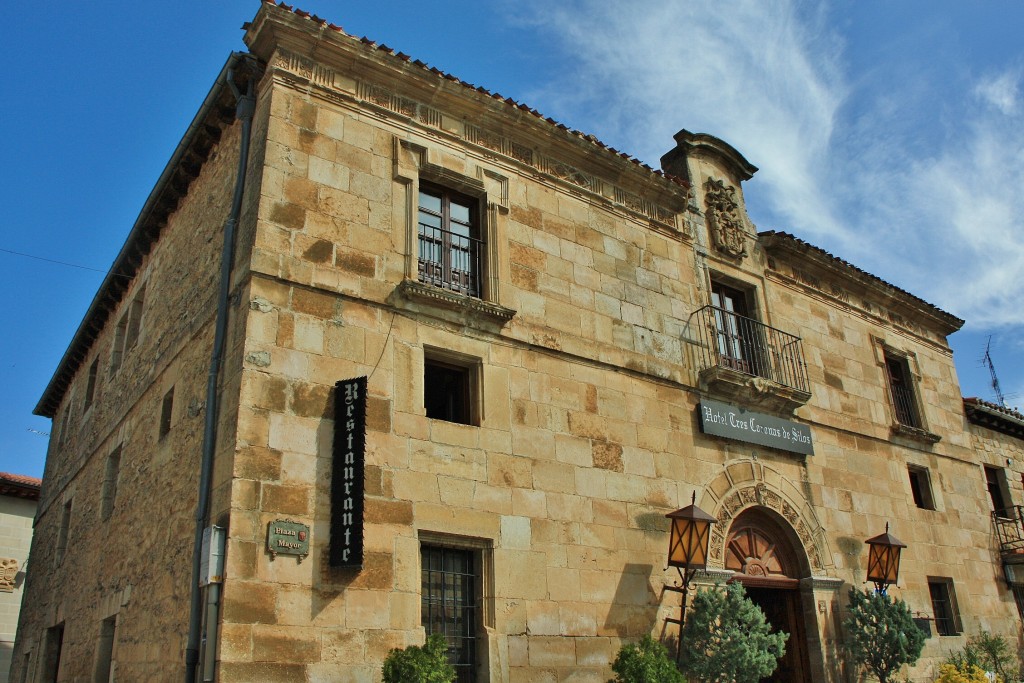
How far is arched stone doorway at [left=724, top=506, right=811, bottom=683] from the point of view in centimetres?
1145

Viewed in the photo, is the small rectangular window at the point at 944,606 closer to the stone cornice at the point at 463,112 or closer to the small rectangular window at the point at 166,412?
the stone cornice at the point at 463,112

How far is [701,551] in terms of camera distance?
32.5ft

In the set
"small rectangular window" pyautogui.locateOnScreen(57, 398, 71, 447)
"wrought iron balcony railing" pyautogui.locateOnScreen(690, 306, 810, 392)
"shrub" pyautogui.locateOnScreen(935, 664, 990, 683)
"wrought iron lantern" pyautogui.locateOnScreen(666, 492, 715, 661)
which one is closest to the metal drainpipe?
"wrought iron lantern" pyautogui.locateOnScreen(666, 492, 715, 661)

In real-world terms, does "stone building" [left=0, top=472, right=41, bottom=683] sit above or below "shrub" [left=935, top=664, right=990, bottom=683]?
above

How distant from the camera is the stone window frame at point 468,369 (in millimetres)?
9453

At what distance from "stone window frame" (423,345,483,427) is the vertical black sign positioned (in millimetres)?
1223

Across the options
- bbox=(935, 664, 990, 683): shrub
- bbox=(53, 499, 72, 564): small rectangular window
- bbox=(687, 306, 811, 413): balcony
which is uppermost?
bbox=(687, 306, 811, 413): balcony

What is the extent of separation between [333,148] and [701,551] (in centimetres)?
621

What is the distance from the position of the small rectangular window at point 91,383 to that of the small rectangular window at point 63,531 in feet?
6.00

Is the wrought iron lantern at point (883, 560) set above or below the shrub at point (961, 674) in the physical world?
above

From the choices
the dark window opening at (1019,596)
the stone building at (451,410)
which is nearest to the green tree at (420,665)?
the stone building at (451,410)

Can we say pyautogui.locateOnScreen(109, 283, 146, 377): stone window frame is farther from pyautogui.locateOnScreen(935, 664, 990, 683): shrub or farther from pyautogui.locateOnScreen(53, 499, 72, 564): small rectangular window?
pyautogui.locateOnScreen(935, 664, 990, 683): shrub

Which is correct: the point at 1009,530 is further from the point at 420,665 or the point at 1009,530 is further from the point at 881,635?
the point at 420,665

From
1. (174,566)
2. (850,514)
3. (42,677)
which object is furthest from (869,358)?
(42,677)
